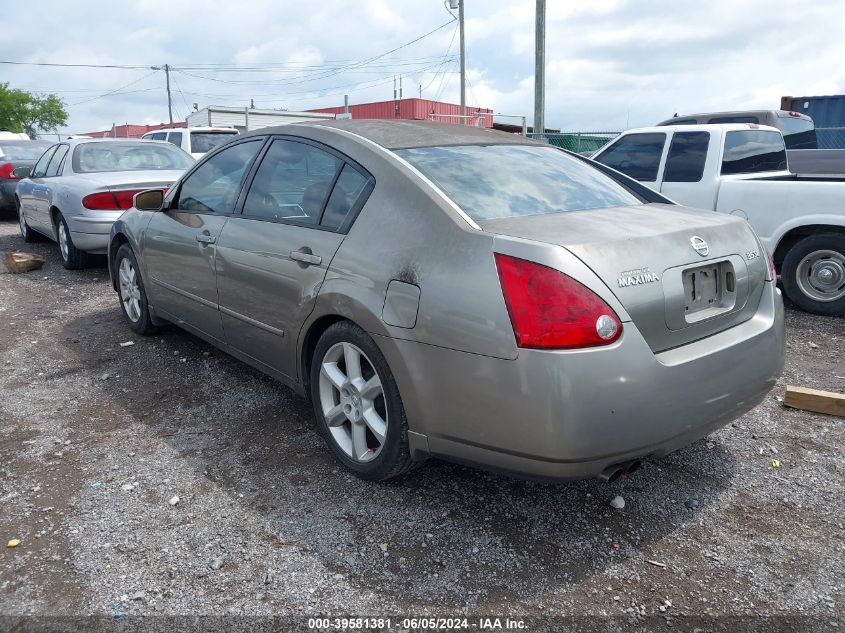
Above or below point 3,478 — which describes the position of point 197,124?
above

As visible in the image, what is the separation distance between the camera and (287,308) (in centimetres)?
330

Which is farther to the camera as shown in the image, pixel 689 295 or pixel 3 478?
pixel 3 478

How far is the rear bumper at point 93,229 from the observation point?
732cm

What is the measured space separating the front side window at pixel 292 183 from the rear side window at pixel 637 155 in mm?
4751

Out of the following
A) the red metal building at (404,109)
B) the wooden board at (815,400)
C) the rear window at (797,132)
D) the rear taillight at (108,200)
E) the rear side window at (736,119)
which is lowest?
the wooden board at (815,400)

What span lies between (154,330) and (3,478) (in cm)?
221

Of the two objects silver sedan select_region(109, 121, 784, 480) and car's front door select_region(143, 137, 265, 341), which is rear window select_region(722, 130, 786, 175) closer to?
silver sedan select_region(109, 121, 784, 480)

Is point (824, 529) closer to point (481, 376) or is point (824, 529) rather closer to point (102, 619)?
point (481, 376)

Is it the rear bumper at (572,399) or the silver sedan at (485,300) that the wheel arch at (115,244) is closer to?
the silver sedan at (485,300)

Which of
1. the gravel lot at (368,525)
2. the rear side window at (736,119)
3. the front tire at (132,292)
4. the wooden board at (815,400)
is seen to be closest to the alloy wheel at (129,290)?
the front tire at (132,292)

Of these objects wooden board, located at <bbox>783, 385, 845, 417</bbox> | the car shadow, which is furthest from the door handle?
wooden board, located at <bbox>783, 385, 845, 417</bbox>

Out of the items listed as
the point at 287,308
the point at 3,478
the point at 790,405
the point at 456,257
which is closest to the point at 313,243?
the point at 287,308

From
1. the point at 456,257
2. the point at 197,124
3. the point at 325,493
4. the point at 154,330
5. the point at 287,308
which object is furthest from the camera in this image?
the point at 197,124

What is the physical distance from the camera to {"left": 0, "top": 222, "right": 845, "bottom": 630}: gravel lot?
94.1 inches
